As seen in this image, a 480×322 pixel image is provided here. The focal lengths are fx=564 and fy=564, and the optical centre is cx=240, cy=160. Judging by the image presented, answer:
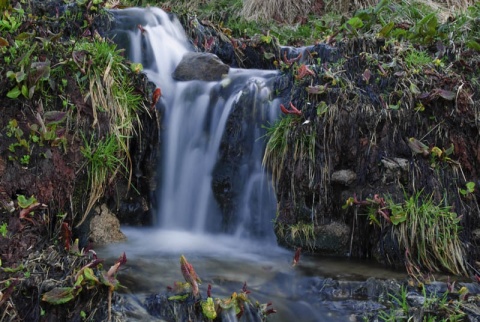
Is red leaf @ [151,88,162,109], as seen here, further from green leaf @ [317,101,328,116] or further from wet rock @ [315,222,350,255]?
wet rock @ [315,222,350,255]

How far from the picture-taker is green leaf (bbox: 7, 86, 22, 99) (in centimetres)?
377

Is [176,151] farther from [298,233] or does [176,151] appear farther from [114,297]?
[114,297]

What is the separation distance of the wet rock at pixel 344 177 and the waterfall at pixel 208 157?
53 cm

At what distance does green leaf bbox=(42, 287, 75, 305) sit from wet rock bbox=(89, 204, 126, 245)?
1.23m

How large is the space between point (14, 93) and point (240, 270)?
1923 mm

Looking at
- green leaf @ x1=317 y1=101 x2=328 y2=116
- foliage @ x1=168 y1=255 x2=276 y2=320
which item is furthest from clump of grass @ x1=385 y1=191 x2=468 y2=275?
foliage @ x1=168 y1=255 x2=276 y2=320

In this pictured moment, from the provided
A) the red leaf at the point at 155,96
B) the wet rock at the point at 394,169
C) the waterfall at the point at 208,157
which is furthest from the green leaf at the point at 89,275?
the wet rock at the point at 394,169

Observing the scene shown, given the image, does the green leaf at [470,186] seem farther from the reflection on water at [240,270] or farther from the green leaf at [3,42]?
the green leaf at [3,42]

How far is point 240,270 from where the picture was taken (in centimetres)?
376

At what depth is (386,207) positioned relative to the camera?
13.0ft

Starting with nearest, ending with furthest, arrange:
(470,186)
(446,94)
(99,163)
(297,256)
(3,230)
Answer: (3,230) → (297,256) → (99,163) → (470,186) → (446,94)

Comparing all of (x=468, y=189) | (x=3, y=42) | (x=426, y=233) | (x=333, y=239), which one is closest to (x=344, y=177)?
(x=333, y=239)

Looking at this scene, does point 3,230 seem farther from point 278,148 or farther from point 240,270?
point 278,148

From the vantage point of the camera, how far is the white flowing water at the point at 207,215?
11.4 ft
